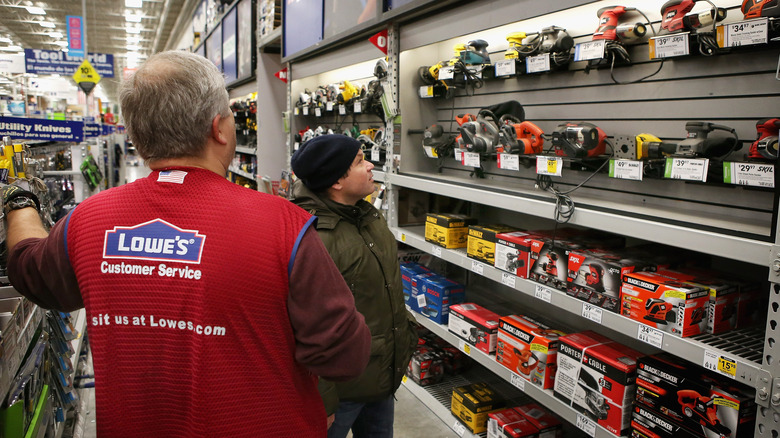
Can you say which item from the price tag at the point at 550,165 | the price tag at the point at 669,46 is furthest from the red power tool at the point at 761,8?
the price tag at the point at 550,165

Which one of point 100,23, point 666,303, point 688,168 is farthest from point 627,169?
point 100,23

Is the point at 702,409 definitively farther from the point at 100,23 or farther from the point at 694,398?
the point at 100,23

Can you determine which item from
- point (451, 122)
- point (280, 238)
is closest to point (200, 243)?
point (280, 238)

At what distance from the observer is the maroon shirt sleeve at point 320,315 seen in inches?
42.1

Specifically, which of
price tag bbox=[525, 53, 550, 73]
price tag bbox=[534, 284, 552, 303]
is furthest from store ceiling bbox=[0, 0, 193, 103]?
price tag bbox=[534, 284, 552, 303]

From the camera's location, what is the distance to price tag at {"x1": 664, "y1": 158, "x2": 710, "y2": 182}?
5.35 ft

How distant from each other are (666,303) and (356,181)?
3.71 feet

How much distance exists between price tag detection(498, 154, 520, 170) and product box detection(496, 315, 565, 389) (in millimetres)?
714

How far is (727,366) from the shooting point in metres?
1.46

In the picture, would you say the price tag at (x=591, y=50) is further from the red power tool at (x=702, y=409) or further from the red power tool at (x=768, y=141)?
the red power tool at (x=702, y=409)

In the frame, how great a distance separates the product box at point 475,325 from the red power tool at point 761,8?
162 cm

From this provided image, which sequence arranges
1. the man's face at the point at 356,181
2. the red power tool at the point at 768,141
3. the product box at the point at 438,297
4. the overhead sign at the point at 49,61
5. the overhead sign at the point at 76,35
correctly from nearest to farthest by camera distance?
the red power tool at the point at 768,141
the man's face at the point at 356,181
the product box at the point at 438,297
the overhead sign at the point at 49,61
the overhead sign at the point at 76,35

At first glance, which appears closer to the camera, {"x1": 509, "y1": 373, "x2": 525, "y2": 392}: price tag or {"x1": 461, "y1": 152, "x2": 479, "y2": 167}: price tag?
{"x1": 509, "y1": 373, "x2": 525, "y2": 392}: price tag

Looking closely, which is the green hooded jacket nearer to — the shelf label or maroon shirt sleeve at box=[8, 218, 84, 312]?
maroon shirt sleeve at box=[8, 218, 84, 312]
